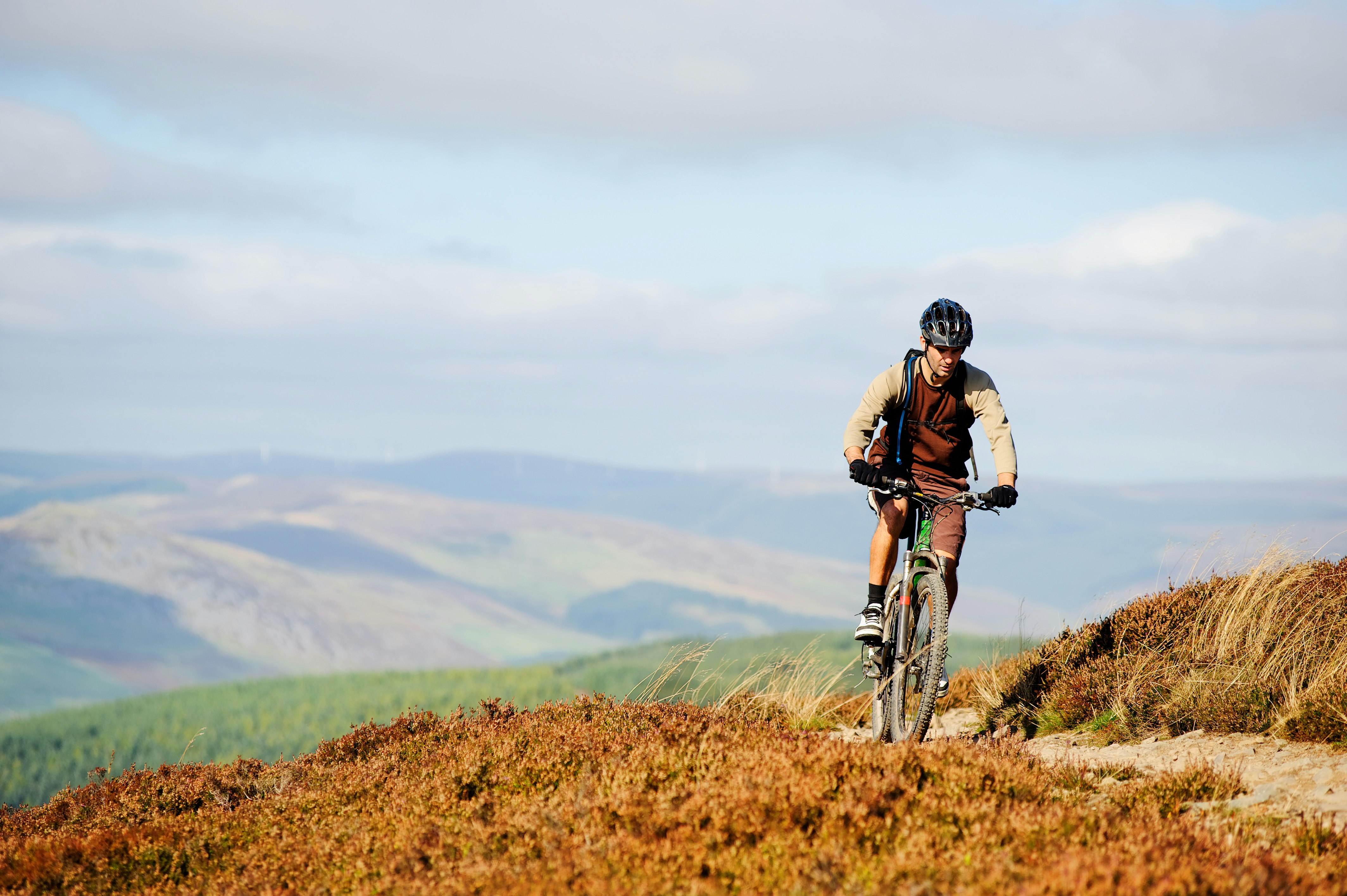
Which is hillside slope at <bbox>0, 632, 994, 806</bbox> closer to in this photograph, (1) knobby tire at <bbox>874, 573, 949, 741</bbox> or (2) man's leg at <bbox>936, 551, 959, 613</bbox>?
(1) knobby tire at <bbox>874, 573, 949, 741</bbox>

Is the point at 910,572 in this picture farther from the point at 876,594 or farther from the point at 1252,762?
the point at 1252,762

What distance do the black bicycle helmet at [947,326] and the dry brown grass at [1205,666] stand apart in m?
2.88

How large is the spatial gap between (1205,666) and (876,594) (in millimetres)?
2547

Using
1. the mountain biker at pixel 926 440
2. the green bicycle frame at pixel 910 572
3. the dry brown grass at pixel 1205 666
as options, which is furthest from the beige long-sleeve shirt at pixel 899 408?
the dry brown grass at pixel 1205 666

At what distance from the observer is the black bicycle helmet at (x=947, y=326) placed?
703 centimetres

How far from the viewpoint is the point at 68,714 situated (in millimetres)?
109812

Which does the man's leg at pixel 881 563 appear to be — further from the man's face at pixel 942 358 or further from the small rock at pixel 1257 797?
the small rock at pixel 1257 797

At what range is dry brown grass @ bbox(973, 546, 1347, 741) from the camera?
673 centimetres

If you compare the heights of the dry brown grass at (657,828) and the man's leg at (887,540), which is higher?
the man's leg at (887,540)

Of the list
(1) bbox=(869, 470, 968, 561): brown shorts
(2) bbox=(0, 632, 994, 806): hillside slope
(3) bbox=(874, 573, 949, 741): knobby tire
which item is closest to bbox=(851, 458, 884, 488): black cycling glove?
(1) bbox=(869, 470, 968, 561): brown shorts

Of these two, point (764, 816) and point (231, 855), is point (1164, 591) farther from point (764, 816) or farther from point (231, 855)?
point (231, 855)

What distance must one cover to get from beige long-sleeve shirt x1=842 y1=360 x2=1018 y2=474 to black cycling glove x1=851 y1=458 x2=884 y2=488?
0.18m

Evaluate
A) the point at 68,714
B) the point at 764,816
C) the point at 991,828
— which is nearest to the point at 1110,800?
the point at 991,828

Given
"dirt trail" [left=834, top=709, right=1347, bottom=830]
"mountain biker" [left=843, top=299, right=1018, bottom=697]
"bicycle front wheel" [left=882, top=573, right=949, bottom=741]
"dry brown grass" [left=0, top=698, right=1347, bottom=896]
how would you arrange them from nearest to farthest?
"dry brown grass" [left=0, top=698, right=1347, bottom=896]
"dirt trail" [left=834, top=709, right=1347, bottom=830]
"bicycle front wheel" [left=882, top=573, right=949, bottom=741]
"mountain biker" [left=843, top=299, right=1018, bottom=697]
